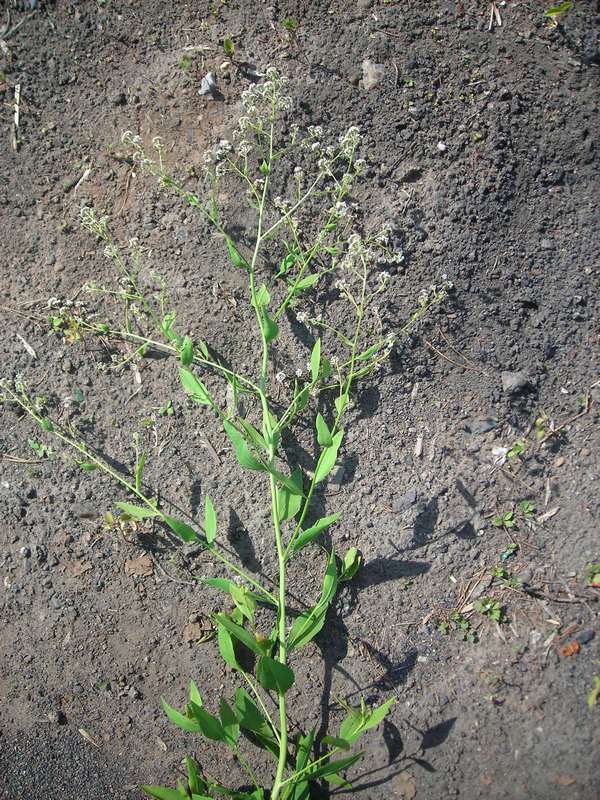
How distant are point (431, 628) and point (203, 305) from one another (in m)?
1.37

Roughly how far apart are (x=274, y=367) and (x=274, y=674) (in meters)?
1.02

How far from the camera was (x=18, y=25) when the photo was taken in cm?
255

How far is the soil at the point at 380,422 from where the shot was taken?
210 cm

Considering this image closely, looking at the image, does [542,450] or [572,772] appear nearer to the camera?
[572,772]

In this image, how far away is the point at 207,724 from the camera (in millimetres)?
1943

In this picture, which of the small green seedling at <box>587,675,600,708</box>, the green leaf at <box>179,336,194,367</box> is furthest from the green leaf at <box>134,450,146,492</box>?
the small green seedling at <box>587,675,600,708</box>

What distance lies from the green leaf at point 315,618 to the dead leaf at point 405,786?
51cm

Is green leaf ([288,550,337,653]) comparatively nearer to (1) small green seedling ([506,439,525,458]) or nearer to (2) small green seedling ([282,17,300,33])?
(1) small green seedling ([506,439,525,458])

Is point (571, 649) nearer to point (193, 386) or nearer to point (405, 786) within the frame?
point (405, 786)

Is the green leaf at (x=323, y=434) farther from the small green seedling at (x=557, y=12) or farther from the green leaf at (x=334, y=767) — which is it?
the small green seedling at (x=557, y=12)

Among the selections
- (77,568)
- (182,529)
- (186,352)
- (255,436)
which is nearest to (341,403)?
(255,436)

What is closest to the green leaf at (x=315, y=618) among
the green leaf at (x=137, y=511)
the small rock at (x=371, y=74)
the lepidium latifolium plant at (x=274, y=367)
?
the lepidium latifolium plant at (x=274, y=367)

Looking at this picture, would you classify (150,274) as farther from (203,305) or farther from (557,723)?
(557,723)

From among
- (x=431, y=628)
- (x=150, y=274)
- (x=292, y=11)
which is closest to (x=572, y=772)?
(x=431, y=628)
